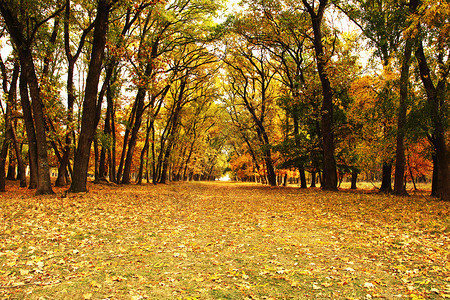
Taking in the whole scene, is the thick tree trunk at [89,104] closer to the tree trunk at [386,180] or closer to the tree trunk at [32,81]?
the tree trunk at [32,81]

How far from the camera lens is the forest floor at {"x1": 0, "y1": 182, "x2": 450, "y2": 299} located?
3.83 m

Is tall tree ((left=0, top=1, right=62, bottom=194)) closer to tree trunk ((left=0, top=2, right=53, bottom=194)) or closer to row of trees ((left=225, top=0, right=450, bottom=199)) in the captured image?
tree trunk ((left=0, top=2, right=53, bottom=194))

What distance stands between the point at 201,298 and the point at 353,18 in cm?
1786

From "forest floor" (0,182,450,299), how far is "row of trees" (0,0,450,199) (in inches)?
258

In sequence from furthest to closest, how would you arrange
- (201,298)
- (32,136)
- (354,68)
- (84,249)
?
1. (354,68)
2. (32,136)
3. (84,249)
4. (201,298)

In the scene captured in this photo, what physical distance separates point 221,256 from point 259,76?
26.8 m

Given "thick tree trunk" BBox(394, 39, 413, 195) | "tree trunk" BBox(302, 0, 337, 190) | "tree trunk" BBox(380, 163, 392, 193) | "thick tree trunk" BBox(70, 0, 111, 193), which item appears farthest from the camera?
"tree trunk" BBox(380, 163, 392, 193)

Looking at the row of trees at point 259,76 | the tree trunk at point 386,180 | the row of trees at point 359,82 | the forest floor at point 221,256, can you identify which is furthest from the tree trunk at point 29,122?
the tree trunk at point 386,180

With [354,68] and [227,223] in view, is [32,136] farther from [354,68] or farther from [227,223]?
[354,68]

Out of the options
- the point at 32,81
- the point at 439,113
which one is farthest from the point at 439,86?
the point at 32,81

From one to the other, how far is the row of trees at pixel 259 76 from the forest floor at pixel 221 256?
6552mm

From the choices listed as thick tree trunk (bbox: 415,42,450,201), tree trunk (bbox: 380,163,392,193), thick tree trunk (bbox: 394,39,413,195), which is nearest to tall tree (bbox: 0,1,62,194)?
thick tree trunk (bbox: 394,39,413,195)

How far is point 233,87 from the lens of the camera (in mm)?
30938

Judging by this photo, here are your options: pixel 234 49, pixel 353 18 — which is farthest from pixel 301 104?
pixel 234 49
